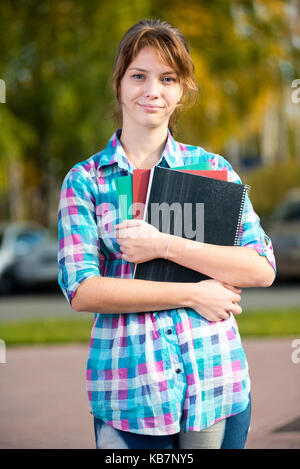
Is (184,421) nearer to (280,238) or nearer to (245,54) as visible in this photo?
(280,238)

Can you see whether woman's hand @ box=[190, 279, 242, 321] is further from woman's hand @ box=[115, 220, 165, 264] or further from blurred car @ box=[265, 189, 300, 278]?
blurred car @ box=[265, 189, 300, 278]

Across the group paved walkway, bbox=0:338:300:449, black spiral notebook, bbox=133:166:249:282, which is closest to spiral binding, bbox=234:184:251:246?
black spiral notebook, bbox=133:166:249:282

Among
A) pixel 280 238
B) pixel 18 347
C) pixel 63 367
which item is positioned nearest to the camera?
pixel 63 367

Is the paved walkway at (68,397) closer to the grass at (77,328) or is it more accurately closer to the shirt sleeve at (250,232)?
the grass at (77,328)

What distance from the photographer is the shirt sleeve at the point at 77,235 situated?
6.27ft

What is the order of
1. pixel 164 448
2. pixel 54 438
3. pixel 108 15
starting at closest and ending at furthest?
pixel 164 448, pixel 54 438, pixel 108 15

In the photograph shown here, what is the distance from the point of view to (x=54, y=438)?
468 cm

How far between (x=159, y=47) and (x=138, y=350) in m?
0.85

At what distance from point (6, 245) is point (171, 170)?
13267 mm

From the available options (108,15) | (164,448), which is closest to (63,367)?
(164,448)

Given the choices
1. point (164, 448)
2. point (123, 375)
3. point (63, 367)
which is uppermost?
point (123, 375)

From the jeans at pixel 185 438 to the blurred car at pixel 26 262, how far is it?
12.3 m

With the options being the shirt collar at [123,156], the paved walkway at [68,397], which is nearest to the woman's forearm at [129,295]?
the shirt collar at [123,156]

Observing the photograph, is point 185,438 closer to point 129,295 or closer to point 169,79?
point 129,295
